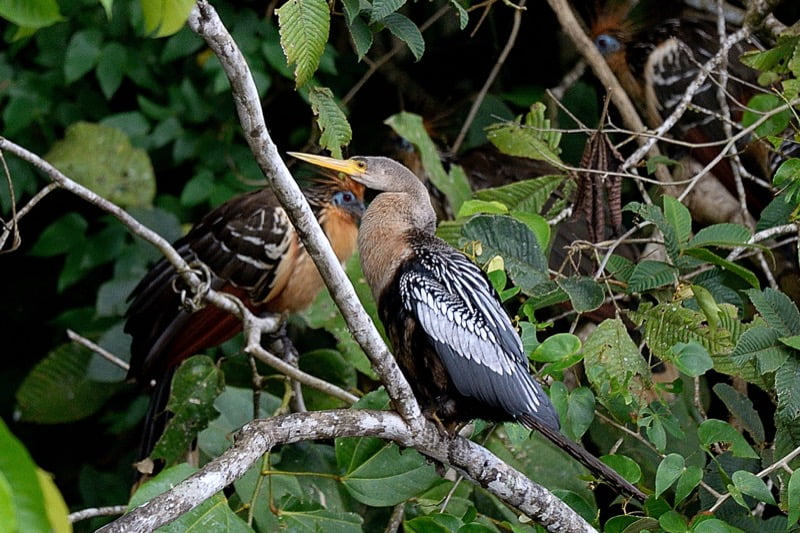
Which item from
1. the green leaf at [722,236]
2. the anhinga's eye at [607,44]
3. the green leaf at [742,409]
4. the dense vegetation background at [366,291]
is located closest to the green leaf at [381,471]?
the dense vegetation background at [366,291]

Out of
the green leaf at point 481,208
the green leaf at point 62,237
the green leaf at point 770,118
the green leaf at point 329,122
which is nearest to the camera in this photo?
the green leaf at point 329,122

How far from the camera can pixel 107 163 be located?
3262 millimetres

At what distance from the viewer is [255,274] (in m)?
2.90

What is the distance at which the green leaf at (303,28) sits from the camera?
1.42 metres

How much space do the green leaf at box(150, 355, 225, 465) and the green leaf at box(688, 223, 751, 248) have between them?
3.82 feet

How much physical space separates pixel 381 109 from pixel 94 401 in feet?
5.32

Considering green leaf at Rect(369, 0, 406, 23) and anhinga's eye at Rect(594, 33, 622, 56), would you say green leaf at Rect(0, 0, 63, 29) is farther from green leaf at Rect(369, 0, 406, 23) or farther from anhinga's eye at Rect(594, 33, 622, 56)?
anhinga's eye at Rect(594, 33, 622, 56)

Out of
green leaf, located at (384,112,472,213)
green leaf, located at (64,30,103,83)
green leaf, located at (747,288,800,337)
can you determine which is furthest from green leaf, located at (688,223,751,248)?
green leaf, located at (64,30,103,83)

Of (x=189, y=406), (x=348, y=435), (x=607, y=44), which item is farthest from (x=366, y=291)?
(x=607, y=44)

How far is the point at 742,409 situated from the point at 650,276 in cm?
32

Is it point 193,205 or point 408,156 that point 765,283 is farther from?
point 193,205

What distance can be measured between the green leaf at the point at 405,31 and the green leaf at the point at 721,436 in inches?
32.3

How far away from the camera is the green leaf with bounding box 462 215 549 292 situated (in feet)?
6.31

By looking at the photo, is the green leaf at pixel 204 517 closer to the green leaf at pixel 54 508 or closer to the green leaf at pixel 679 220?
the green leaf at pixel 54 508
